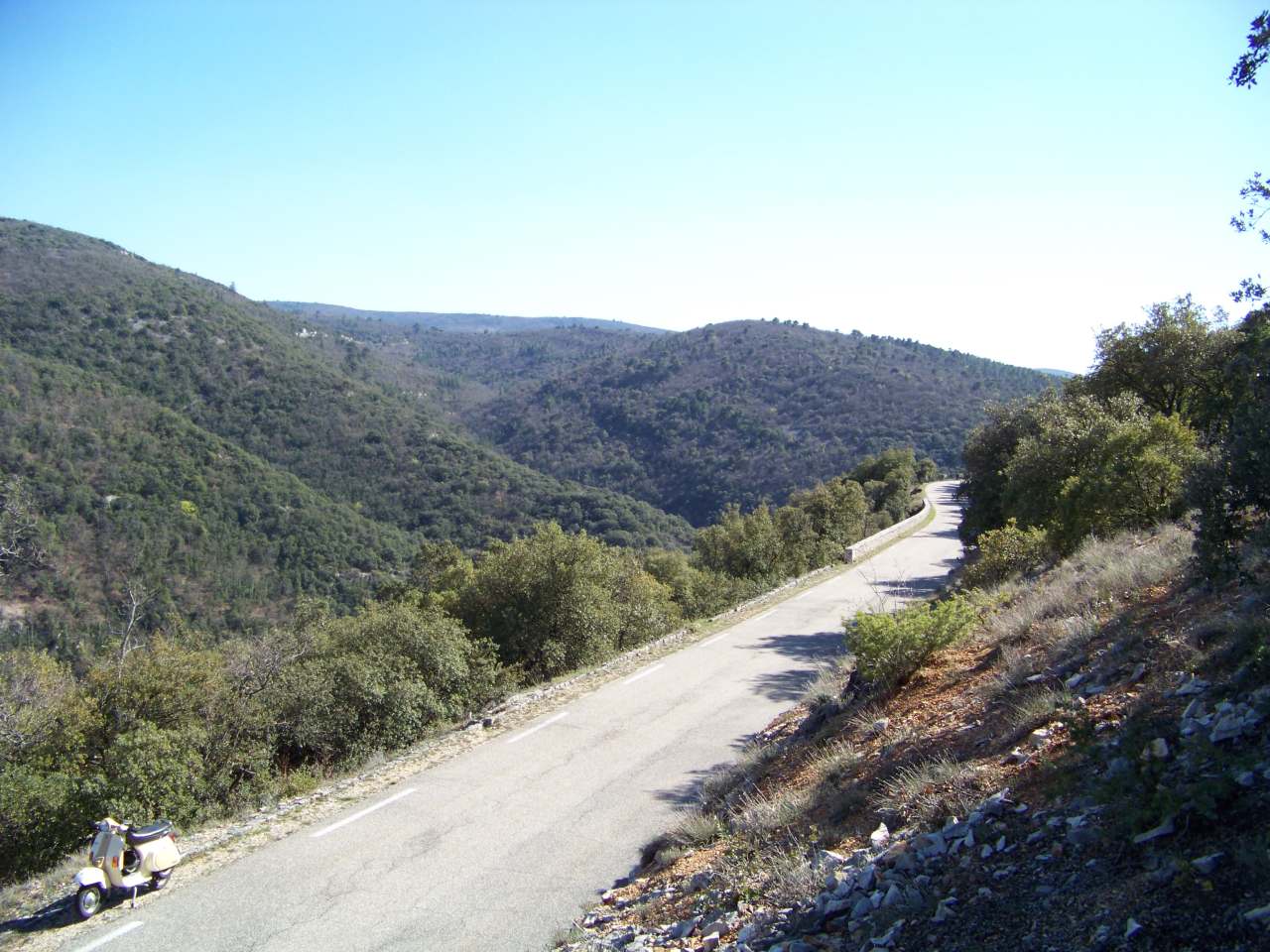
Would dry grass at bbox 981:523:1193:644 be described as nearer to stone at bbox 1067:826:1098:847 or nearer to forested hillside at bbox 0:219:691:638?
Answer: stone at bbox 1067:826:1098:847

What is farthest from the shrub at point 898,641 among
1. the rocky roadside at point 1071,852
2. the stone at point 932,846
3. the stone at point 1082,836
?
the stone at point 1082,836

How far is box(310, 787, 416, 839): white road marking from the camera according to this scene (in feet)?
25.0

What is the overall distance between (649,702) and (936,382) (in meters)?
94.4

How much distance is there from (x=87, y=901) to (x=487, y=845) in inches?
124

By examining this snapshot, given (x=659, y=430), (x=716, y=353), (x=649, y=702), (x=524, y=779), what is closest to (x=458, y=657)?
(x=649, y=702)

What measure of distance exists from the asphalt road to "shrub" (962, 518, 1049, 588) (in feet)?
13.4

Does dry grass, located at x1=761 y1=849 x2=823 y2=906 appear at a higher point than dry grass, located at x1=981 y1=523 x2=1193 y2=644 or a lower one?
lower

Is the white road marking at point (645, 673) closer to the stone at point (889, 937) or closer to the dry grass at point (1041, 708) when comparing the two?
the dry grass at point (1041, 708)

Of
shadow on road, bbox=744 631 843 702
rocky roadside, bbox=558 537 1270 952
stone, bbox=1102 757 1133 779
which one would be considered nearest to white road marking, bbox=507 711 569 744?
→ shadow on road, bbox=744 631 843 702

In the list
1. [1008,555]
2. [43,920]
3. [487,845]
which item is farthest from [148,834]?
[1008,555]

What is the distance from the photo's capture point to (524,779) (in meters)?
8.88

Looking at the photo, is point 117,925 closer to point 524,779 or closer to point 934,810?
point 524,779

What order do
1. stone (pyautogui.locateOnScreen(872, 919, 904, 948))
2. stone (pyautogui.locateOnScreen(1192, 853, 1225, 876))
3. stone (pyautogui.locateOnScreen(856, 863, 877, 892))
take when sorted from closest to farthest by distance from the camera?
stone (pyautogui.locateOnScreen(1192, 853, 1225, 876)), stone (pyautogui.locateOnScreen(872, 919, 904, 948)), stone (pyautogui.locateOnScreen(856, 863, 877, 892))

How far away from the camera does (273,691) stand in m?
12.0
